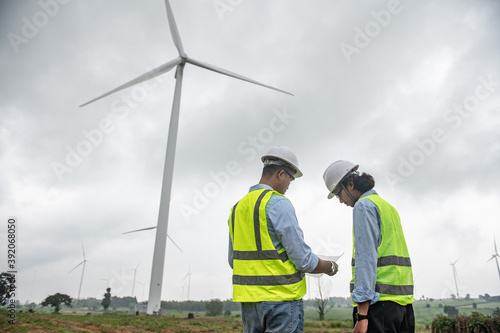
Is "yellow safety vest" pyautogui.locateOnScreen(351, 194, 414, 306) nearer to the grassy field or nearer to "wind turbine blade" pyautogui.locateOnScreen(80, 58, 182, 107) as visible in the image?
the grassy field

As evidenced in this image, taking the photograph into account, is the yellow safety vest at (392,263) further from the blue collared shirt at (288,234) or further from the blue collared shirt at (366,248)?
the blue collared shirt at (288,234)

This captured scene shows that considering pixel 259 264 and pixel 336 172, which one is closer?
pixel 259 264

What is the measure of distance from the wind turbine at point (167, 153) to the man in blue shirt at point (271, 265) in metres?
32.0

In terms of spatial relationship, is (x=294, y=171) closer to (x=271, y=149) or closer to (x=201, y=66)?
(x=271, y=149)

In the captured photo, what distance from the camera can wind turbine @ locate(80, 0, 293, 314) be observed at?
33438mm

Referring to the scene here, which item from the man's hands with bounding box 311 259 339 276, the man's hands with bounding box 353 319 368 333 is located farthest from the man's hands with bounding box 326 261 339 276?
the man's hands with bounding box 353 319 368 333

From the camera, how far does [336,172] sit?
15.3 feet

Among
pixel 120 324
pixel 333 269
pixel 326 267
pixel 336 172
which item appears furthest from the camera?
pixel 120 324

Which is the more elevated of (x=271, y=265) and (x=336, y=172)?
(x=336, y=172)

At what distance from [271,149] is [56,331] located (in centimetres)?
1429

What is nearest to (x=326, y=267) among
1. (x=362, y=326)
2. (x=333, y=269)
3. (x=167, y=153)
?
(x=333, y=269)

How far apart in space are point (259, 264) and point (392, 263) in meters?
1.49

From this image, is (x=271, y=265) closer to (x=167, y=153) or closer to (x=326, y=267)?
(x=326, y=267)

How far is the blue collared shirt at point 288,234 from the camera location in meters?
3.39
